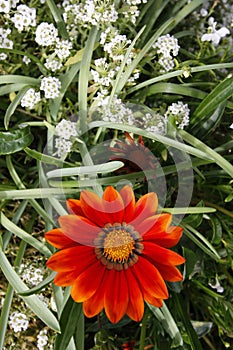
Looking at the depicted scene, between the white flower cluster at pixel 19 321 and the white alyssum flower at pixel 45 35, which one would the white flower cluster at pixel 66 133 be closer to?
the white alyssum flower at pixel 45 35

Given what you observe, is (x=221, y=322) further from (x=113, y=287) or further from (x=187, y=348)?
(x=113, y=287)

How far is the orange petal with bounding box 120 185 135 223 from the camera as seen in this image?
696 millimetres

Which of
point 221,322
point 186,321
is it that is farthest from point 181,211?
point 221,322

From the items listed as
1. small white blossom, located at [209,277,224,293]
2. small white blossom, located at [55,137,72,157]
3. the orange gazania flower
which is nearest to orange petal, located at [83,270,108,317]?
the orange gazania flower

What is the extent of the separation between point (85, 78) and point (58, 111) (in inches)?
5.4

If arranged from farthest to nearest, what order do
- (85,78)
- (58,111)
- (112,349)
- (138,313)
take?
1. (112,349)
2. (58,111)
3. (85,78)
4. (138,313)

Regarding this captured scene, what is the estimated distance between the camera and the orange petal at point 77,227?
2.30 feet

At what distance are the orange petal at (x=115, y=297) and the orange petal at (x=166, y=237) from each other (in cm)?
6

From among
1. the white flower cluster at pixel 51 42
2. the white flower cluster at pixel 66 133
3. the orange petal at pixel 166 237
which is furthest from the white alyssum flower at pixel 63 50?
the orange petal at pixel 166 237

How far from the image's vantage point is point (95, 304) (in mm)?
697

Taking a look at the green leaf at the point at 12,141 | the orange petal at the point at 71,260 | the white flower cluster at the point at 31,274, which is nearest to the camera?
the orange petal at the point at 71,260

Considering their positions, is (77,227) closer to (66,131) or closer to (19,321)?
(66,131)

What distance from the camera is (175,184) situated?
3.14ft

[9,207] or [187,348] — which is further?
[9,207]
